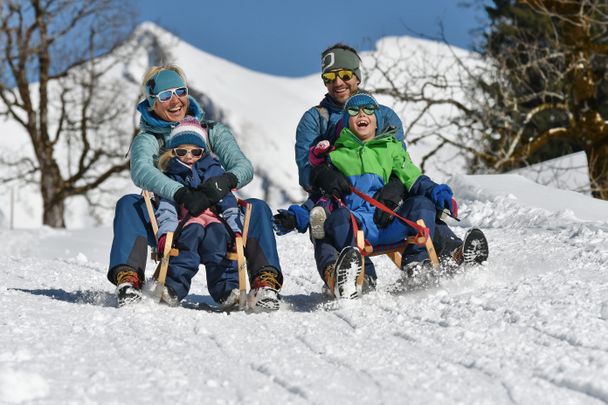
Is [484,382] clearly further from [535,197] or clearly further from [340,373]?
[535,197]

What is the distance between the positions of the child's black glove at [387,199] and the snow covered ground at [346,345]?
0.35 meters

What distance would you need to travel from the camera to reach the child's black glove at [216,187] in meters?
4.31

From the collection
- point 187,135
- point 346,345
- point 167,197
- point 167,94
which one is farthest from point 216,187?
point 346,345

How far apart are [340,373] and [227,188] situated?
187 cm

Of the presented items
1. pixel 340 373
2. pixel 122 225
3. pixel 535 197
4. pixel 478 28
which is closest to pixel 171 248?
pixel 122 225

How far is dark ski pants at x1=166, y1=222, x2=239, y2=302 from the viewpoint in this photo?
4.32 m

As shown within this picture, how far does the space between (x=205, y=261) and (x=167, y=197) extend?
404 mm

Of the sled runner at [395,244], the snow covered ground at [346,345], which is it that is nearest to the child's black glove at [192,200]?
the snow covered ground at [346,345]

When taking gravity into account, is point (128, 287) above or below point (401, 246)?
below

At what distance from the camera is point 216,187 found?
431 cm

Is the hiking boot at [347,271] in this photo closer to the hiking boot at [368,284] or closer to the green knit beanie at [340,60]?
the hiking boot at [368,284]

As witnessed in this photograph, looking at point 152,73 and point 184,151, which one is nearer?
point 184,151

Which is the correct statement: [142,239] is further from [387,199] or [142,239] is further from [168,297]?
[387,199]

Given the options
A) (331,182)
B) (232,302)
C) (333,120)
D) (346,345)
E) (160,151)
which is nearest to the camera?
(346,345)
